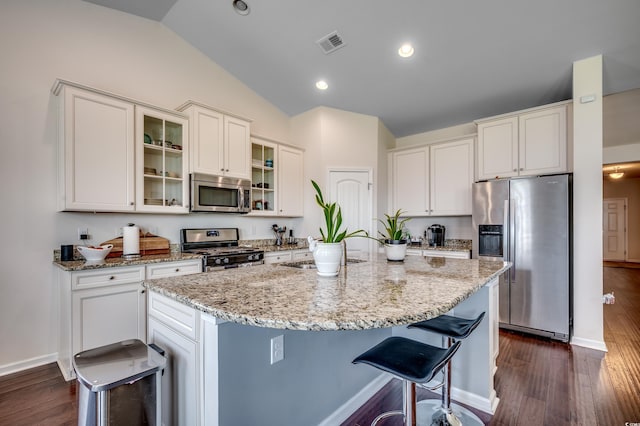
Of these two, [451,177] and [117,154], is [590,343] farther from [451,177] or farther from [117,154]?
[117,154]

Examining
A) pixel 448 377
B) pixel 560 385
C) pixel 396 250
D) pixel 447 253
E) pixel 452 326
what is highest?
pixel 396 250

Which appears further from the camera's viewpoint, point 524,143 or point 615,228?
point 615,228

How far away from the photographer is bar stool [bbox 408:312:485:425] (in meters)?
1.54

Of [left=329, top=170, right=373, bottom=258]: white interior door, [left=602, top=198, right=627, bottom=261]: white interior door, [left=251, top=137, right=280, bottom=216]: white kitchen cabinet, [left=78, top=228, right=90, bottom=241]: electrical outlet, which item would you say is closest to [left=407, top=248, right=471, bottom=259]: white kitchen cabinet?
[left=329, top=170, right=373, bottom=258]: white interior door

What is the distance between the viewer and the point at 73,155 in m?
2.48

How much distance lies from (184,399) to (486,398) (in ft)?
5.99

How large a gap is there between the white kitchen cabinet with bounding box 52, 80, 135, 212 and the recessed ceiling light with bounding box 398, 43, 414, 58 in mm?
2839

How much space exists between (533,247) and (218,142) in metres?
3.73

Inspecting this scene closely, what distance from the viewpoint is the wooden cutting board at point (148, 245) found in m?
2.85

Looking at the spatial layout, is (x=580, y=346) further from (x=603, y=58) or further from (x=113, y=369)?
(x=113, y=369)

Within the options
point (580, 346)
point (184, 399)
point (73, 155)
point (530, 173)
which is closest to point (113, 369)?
point (184, 399)

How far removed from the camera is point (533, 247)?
313 cm

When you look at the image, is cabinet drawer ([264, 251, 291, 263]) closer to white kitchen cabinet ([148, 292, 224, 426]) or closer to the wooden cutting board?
the wooden cutting board

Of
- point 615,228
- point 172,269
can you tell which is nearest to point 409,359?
point 172,269
